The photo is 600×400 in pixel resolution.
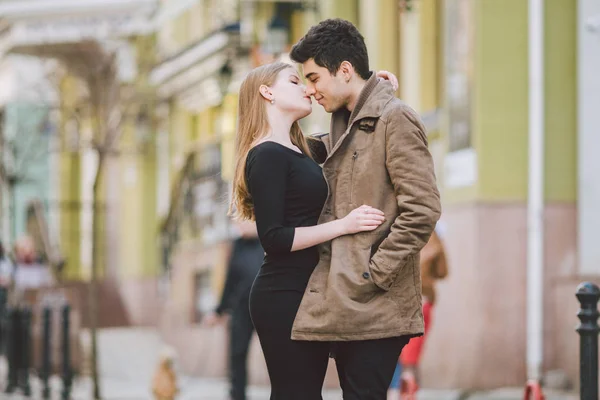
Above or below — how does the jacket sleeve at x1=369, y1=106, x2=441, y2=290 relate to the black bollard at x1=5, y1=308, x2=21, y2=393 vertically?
above

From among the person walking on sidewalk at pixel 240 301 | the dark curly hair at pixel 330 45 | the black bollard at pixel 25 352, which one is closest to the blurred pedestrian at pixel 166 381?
the person walking on sidewalk at pixel 240 301

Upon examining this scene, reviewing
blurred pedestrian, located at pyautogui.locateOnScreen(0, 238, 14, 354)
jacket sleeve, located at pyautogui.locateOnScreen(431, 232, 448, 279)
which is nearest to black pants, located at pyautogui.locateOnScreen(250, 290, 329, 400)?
jacket sleeve, located at pyautogui.locateOnScreen(431, 232, 448, 279)

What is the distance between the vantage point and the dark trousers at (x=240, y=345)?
11477 millimetres

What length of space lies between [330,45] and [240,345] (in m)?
6.30

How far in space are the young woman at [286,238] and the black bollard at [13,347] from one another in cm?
1171

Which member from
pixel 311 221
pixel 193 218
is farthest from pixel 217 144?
pixel 311 221

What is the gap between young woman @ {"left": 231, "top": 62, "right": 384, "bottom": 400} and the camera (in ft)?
17.8

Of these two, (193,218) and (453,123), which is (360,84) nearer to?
(453,123)

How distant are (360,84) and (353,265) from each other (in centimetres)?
68

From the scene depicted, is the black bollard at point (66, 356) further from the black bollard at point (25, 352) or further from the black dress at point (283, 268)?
the black dress at point (283, 268)

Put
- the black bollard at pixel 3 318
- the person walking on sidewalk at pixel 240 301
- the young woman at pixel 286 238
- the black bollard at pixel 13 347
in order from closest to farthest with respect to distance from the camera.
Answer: the young woman at pixel 286 238
the person walking on sidewalk at pixel 240 301
the black bollard at pixel 13 347
the black bollard at pixel 3 318

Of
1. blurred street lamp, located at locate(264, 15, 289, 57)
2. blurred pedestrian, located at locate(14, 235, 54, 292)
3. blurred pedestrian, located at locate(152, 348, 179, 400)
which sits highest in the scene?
blurred street lamp, located at locate(264, 15, 289, 57)

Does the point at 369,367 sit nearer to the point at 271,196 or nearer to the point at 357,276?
the point at 357,276

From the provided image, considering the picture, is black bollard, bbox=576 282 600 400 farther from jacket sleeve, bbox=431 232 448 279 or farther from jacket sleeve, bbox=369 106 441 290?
jacket sleeve, bbox=431 232 448 279
